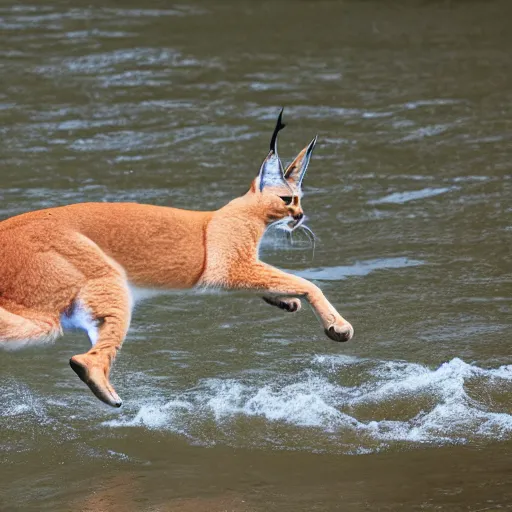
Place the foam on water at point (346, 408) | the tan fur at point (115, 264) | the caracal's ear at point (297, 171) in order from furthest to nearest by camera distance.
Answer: the caracal's ear at point (297, 171) < the foam on water at point (346, 408) < the tan fur at point (115, 264)

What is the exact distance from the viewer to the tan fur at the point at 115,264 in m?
6.31

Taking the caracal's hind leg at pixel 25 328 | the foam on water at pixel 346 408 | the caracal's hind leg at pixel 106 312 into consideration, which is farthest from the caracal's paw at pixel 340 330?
the caracal's hind leg at pixel 25 328

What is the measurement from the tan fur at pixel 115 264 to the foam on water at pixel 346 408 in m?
0.60

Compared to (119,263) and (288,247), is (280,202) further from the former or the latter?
(288,247)

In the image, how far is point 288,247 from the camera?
33.7 ft

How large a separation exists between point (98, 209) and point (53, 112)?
716 cm

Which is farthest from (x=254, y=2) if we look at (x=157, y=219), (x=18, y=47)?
(x=157, y=219)

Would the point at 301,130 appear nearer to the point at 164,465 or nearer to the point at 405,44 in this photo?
the point at 405,44

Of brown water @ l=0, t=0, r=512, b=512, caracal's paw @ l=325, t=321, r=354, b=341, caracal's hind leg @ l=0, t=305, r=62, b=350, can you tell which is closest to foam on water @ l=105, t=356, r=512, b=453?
brown water @ l=0, t=0, r=512, b=512

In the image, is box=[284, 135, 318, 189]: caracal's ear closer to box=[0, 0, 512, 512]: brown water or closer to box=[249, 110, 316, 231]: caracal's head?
box=[249, 110, 316, 231]: caracal's head

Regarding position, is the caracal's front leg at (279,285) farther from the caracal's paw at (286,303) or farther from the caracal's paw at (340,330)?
the caracal's paw at (286,303)

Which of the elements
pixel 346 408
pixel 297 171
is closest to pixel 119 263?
pixel 297 171

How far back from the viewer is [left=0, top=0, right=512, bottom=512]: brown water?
638 cm

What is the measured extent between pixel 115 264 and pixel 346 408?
1.73 m
